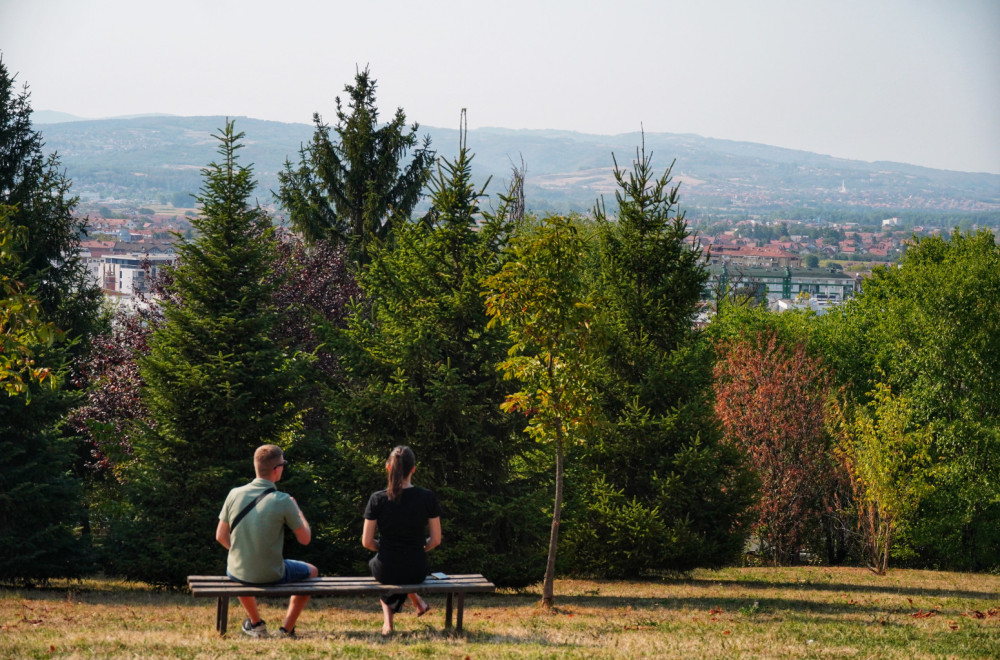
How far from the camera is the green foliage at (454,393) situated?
1602 cm

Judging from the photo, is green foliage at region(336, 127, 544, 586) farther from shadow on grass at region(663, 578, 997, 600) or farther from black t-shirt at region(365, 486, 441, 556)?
black t-shirt at region(365, 486, 441, 556)

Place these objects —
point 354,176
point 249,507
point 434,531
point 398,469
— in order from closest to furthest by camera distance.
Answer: point 249,507
point 398,469
point 434,531
point 354,176

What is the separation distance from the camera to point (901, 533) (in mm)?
34344

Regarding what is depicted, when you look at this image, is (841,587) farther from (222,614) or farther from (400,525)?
(222,614)

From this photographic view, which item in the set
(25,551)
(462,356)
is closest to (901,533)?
(462,356)

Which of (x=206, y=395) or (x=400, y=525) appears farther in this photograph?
(x=206, y=395)

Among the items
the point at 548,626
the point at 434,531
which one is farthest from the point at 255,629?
the point at 548,626

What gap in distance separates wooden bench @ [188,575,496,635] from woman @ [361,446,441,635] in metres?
0.11

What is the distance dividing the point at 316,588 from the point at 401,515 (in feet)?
3.35

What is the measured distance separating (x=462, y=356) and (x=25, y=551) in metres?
7.78

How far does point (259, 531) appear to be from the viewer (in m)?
8.95

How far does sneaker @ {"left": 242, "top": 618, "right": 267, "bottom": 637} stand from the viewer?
925cm

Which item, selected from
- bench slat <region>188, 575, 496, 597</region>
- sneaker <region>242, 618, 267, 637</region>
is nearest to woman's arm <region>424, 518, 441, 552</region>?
bench slat <region>188, 575, 496, 597</region>

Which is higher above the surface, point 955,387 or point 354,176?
point 354,176
